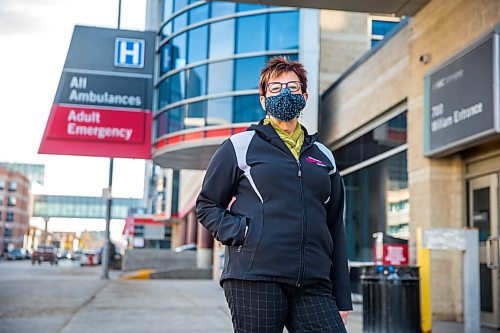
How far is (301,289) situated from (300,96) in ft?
2.49

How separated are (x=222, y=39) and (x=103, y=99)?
5.28 m

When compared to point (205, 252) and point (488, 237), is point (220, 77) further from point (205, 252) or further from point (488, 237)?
point (205, 252)

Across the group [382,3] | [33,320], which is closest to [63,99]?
[33,320]

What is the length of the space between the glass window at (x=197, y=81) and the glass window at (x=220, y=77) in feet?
0.72

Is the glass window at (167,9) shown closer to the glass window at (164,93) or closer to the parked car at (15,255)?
the glass window at (164,93)

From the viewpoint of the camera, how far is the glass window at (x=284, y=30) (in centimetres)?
1773

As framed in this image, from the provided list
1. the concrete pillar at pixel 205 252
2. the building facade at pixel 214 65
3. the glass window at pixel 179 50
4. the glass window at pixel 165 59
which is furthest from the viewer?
the concrete pillar at pixel 205 252

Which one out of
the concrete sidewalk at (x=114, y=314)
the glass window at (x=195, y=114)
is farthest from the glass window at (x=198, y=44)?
the concrete sidewalk at (x=114, y=314)

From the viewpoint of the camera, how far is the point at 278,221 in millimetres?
2506

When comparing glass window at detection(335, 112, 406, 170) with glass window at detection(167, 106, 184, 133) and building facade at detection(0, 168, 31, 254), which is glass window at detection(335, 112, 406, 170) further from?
building facade at detection(0, 168, 31, 254)

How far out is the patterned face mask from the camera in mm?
2658

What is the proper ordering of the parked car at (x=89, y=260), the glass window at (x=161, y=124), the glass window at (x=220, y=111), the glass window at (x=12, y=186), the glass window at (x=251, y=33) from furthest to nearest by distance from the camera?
the glass window at (x=12, y=186) → the parked car at (x=89, y=260) → the glass window at (x=161, y=124) → the glass window at (x=220, y=111) → the glass window at (x=251, y=33)

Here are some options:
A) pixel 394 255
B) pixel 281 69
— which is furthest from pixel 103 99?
pixel 281 69

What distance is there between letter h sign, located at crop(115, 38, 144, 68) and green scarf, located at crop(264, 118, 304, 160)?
1279cm
